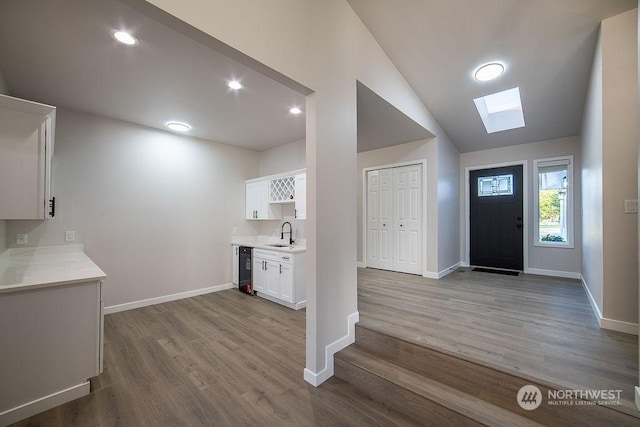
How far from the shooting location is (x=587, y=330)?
7.80 feet

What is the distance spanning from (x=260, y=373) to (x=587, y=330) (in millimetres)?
2995

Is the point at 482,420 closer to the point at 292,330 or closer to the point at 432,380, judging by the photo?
the point at 432,380

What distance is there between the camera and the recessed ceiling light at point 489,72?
3.19 meters

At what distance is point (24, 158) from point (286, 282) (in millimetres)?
2989

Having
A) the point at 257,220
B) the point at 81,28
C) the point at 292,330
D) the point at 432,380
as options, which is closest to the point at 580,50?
the point at 432,380

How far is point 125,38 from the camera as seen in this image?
2068 mm

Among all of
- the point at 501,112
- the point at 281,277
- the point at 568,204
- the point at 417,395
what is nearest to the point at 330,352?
the point at 417,395

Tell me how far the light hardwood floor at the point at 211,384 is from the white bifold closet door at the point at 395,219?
2406mm

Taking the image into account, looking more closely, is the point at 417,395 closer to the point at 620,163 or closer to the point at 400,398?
the point at 400,398

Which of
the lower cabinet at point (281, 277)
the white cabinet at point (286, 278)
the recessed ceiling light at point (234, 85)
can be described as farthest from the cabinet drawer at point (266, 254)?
the recessed ceiling light at point (234, 85)

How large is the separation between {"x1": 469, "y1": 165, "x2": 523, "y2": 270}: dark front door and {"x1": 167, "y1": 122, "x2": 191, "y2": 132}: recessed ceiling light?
539cm

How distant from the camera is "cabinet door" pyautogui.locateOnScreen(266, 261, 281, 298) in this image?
398 cm

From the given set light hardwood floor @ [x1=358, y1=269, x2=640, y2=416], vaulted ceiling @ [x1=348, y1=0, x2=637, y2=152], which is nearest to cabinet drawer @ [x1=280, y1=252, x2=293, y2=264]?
light hardwood floor @ [x1=358, y1=269, x2=640, y2=416]

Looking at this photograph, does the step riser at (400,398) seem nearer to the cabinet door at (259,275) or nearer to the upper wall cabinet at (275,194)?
the cabinet door at (259,275)
